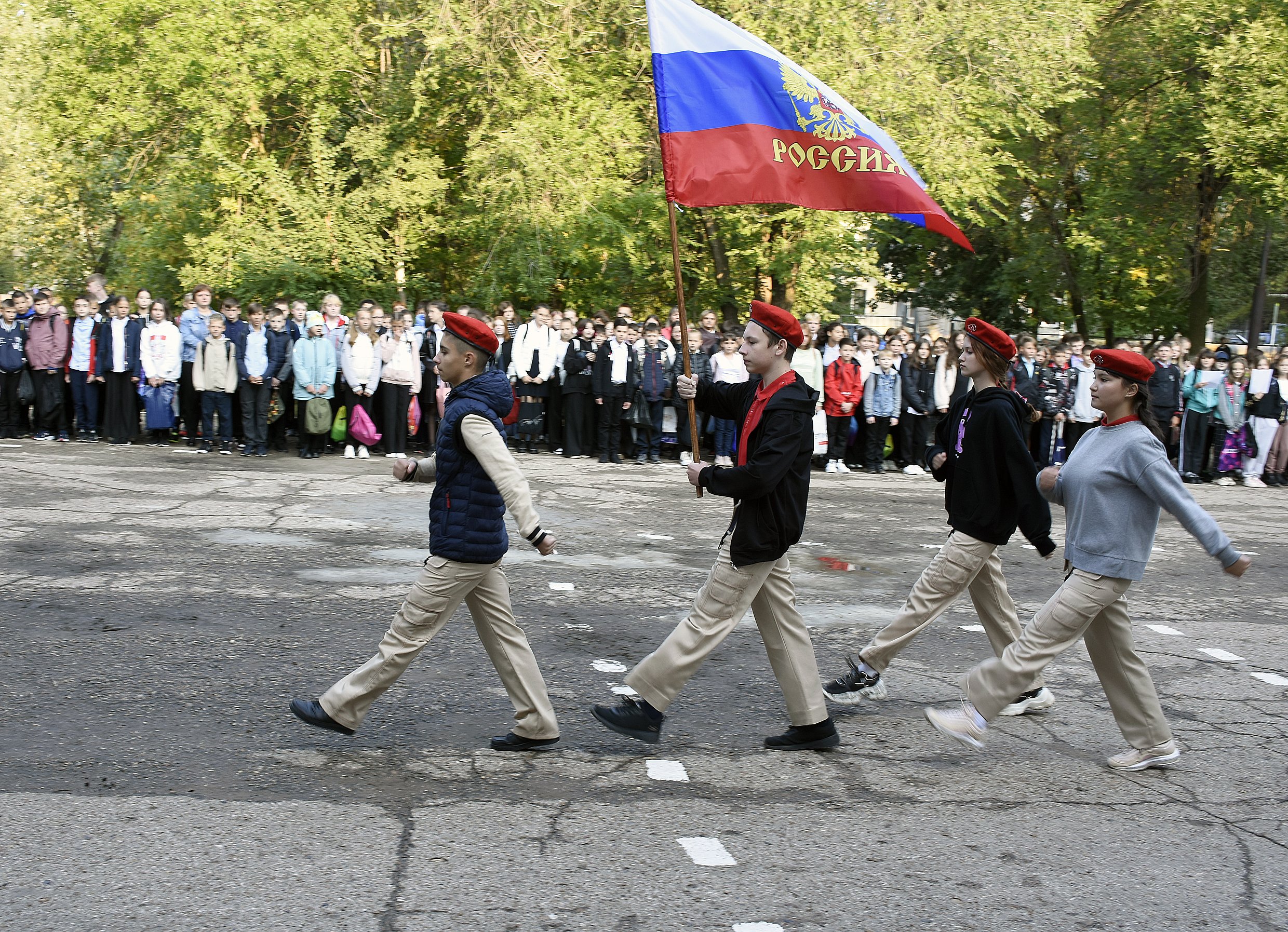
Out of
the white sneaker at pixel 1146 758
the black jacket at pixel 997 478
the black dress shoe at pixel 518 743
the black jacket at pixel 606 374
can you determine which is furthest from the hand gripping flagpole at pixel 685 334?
the black jacket at pixel 606 374

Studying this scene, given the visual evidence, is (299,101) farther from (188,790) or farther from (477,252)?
(188,790)

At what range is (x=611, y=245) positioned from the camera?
65.2 feet

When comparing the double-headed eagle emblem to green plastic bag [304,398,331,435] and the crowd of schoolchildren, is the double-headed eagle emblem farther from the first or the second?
green plastic bag [304,398,331,435]

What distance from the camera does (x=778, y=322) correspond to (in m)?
5.18

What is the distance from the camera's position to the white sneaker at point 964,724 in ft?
16.9

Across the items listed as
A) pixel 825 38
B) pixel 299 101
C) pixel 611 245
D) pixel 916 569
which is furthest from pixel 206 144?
pixel 916 569

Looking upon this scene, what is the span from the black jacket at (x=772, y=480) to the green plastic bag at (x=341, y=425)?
407 inches

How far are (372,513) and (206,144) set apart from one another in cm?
1207

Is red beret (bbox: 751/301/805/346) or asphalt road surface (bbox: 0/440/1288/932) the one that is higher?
red beret (bbox: 751/301/805/346)

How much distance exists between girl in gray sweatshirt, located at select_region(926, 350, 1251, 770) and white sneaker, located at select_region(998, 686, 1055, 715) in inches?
27.6

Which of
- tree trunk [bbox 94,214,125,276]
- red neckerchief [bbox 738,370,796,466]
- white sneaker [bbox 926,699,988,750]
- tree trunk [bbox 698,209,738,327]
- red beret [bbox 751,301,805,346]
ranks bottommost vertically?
white sneaker [bbox 926,699,988,750]

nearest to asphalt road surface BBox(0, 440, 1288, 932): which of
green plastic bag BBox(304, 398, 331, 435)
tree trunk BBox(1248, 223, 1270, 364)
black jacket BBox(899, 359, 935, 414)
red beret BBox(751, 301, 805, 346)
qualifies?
red beret BBox(751, 301, 805, 346)

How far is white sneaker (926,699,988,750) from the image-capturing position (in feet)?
16.9

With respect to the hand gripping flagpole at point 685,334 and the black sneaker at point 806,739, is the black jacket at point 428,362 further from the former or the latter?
the black sneaker at point 806,739
